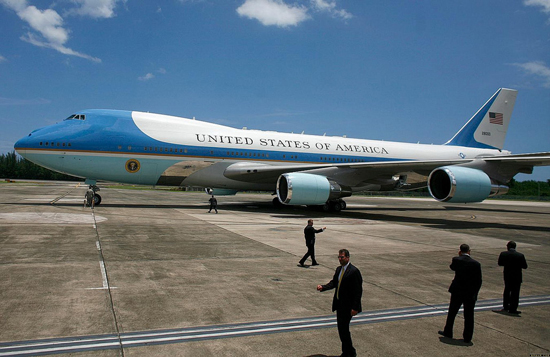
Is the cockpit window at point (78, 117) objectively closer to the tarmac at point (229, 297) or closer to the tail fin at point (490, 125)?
the tarmac at point (229, 297)

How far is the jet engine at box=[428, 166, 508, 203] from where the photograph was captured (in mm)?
17422

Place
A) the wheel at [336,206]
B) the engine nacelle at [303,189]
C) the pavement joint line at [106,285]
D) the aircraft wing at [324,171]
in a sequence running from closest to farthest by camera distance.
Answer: the pavement joint line at [106,285], the engine nacelle at [303,189], the aircraft wing at [324,171], the wheel at [336,206]

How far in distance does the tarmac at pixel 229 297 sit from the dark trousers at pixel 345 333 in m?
0.23

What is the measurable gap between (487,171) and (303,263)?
13890 millimetres

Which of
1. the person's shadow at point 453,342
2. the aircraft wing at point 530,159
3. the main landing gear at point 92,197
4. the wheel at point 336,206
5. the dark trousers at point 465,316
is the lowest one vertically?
the main landing gear at point 92,197

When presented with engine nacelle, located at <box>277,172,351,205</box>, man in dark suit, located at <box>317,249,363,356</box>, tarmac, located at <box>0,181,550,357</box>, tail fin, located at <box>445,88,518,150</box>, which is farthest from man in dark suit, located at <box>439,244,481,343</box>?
tail fin, located at <box>445,88,518,150</box>

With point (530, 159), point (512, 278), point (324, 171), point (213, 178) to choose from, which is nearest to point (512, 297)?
point (512, 278)

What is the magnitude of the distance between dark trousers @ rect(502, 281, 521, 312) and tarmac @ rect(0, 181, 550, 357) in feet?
0.73

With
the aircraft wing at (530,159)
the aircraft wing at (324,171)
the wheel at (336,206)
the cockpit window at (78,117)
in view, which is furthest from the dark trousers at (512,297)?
the cockpit window at (78,117)

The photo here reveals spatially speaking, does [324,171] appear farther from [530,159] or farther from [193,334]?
[193,334]

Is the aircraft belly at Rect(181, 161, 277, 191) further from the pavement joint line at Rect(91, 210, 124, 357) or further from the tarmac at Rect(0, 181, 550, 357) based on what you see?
the pavement joint line at Rect(91, 210, 124, 357)

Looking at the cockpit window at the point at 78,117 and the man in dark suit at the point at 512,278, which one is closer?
the man in dark suit at the point at 512,278

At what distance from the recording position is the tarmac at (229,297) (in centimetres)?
475

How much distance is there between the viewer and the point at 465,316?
517cm
